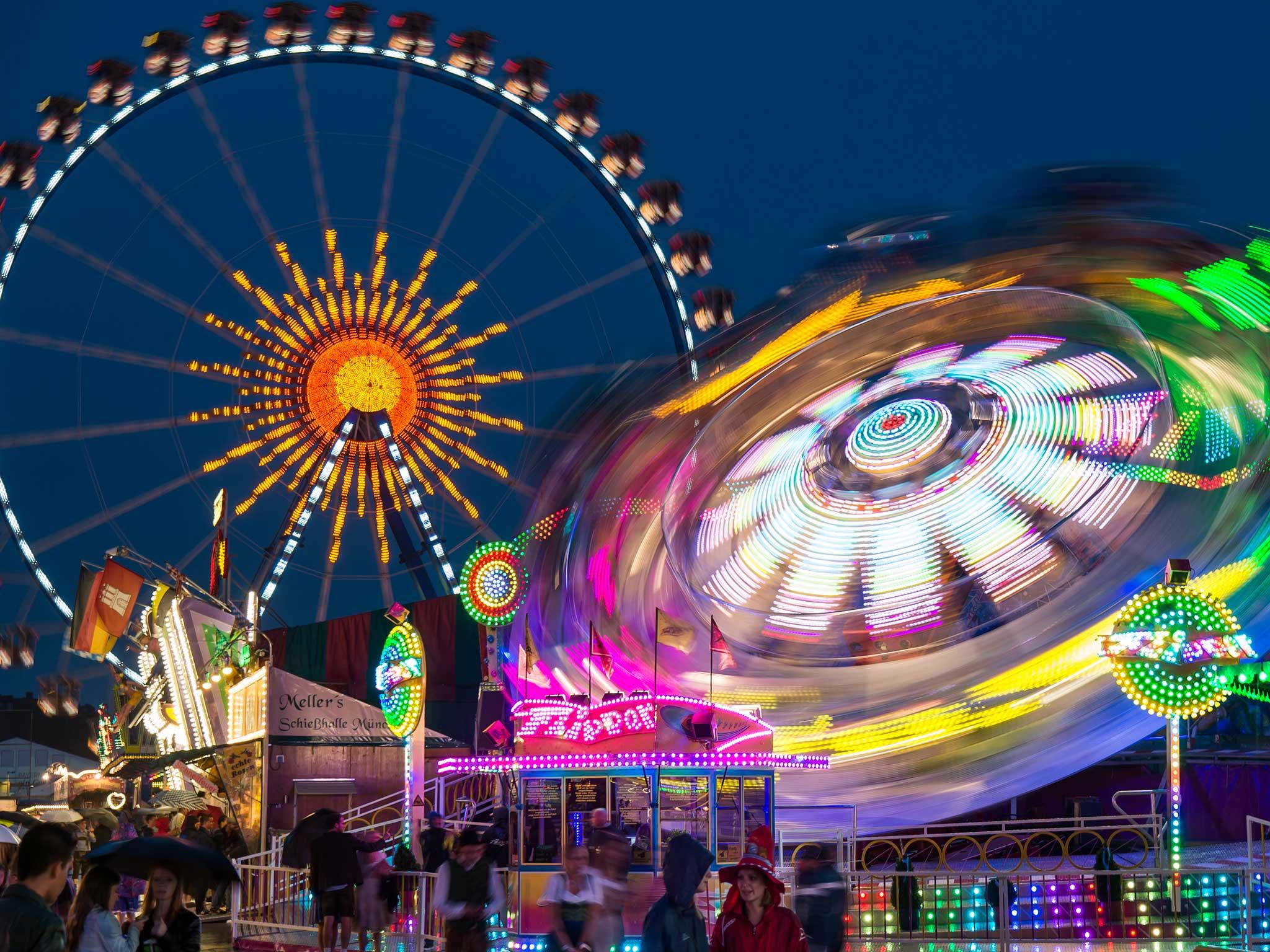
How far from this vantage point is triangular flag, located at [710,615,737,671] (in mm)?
18250

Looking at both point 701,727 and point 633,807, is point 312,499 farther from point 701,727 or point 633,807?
point 633,807

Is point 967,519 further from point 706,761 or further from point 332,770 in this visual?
point 332,770

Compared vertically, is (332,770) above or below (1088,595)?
below

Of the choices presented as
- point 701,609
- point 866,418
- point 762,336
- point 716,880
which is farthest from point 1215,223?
point 701,609

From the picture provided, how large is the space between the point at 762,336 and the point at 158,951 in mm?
13347

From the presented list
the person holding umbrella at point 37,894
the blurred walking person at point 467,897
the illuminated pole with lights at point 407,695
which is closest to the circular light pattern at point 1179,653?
the illuminated pole with lights at point 407,695

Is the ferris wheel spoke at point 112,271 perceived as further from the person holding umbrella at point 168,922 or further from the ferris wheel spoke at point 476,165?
the person holding umbrella at point 168,922

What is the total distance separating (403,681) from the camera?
1739 cm

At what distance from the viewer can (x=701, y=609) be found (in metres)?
23.0

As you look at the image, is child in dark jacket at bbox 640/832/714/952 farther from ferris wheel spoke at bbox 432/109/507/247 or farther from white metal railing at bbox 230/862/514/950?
ferris wheel spoke at bbox 432/109/507/247

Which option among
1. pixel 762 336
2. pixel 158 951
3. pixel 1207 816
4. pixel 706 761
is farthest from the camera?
pixel 1207 816

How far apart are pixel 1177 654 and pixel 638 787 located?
18.4 ft

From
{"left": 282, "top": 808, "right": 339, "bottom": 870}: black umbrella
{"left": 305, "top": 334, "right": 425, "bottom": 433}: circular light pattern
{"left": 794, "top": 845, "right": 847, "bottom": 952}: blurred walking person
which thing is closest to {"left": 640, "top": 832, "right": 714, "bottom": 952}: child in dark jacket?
{"left": 794, "top": 845, "right": 847, "bottom": 952}: blurred walking person

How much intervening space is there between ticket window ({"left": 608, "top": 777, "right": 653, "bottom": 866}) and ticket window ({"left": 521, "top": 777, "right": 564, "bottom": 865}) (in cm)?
56
